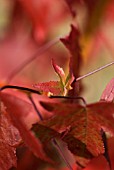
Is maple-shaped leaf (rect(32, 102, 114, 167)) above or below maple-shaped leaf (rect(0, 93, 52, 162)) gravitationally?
below

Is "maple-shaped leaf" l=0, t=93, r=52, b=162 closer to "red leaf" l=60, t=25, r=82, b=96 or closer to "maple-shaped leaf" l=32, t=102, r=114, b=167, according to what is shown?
"maple-shaped leaf" l=32, t=102, r=114, b=167

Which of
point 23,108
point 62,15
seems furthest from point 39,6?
point 23,108

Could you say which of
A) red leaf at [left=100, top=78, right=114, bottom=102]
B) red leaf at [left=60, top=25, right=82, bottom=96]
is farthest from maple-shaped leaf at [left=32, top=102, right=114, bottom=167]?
red leaf at [left=60, top=25, right=82, bottom=96]

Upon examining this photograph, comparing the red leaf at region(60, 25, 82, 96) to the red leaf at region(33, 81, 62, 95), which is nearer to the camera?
the red leaf at region(33, 81, 62, 95)

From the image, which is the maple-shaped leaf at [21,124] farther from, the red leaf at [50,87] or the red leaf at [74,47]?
the red leaf at [74,47]

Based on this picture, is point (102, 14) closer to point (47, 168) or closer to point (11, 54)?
point (11, 54)

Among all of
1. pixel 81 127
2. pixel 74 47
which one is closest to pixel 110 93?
pixel 81 127

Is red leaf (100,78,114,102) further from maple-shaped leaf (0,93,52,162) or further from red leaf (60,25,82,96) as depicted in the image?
red leaf (60,25,82,96)

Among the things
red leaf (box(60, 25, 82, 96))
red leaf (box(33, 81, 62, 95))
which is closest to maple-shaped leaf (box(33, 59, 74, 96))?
red leaf (box(33, 81, 62, 95))
